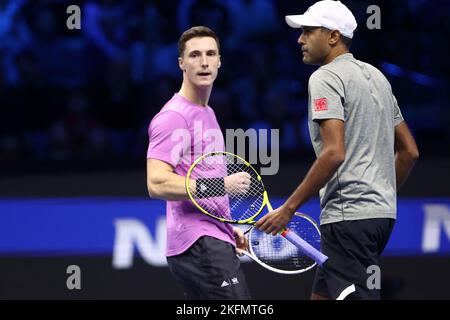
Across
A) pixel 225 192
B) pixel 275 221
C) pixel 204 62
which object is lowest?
pixel 275 221

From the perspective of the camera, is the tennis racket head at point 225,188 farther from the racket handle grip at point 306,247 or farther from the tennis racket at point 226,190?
the racket handle grip at point 306,247

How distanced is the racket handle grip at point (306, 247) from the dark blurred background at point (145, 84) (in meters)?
3.42

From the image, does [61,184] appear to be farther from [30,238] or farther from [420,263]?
[420,263]

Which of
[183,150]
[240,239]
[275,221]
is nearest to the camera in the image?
[275,221]

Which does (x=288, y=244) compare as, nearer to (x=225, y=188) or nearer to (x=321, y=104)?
(x=225, y=188)

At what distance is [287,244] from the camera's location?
5.52m

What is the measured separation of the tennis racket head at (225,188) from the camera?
5.12 metres

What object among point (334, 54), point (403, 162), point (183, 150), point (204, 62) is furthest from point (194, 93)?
point (403, 162)

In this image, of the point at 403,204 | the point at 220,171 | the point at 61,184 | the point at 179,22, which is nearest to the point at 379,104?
the point at 220,171

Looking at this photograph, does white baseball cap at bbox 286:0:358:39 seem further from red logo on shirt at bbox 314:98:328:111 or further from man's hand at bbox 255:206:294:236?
man's hand at bbox 255:206:294:236

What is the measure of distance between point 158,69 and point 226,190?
4652 mm

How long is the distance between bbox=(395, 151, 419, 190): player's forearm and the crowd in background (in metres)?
3.40

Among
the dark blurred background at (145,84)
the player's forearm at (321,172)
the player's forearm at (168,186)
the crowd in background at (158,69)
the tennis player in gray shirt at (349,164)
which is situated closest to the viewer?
the player's forearm at (321,172)

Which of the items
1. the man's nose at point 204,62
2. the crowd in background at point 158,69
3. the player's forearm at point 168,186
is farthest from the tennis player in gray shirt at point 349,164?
the crowd in background at point 158,69
